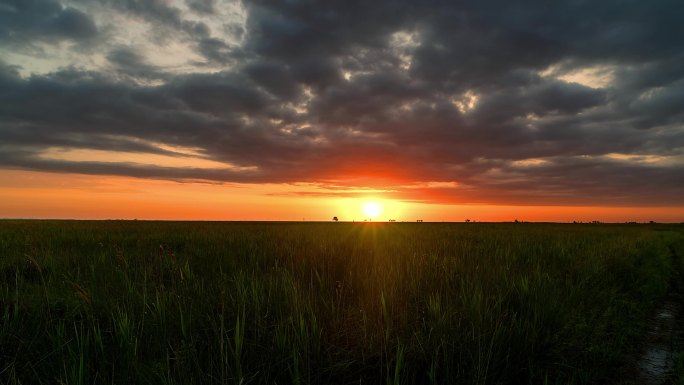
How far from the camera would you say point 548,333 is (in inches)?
138

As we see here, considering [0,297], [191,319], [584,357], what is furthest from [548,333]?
[0,297]

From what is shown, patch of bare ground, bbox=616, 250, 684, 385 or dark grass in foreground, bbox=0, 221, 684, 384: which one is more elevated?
dark grass in foreground, bbox=0, 221, 684, 384

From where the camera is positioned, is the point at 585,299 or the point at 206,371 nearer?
the point at 206,371

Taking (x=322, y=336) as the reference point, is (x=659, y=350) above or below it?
below

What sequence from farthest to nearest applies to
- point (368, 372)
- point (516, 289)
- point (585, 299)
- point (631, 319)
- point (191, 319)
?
1. point (585, 299)
2. point (631, 319)
3. point (516, 289)
4. point (191, 319)
5. point (368, 372)

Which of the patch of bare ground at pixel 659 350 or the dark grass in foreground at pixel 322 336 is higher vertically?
the dark grass in foreground at pixel 322 336

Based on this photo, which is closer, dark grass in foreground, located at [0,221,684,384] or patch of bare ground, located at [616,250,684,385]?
dark grass in foreground, located at [0,221,684,384]

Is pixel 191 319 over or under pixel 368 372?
over

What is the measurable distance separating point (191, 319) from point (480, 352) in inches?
93.1

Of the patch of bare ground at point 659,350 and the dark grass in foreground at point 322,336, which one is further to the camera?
the patch of bare ground at point 659,350

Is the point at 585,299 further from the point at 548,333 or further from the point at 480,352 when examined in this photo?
the point at 480,352

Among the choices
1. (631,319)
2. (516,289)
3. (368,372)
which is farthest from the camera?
(631,319)

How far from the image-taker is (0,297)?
15.6 ft

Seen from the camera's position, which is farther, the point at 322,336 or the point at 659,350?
the point at 659,350
